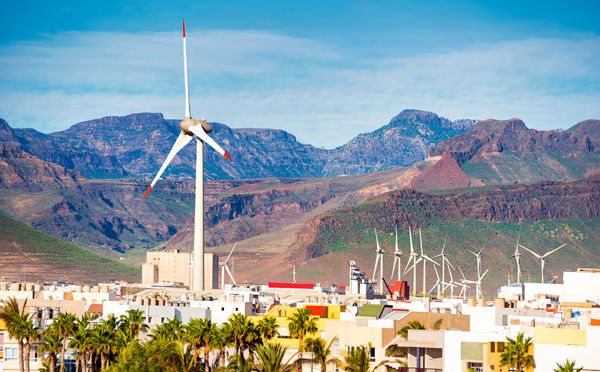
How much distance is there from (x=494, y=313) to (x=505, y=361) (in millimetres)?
43345

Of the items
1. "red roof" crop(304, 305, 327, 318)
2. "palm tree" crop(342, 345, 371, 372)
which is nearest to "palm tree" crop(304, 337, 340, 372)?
"palm tree" crop(342, 345, 371, 372)

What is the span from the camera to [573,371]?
93.9m

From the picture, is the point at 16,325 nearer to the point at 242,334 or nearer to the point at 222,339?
the point at 222,339

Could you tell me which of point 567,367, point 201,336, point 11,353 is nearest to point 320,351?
point 201,336

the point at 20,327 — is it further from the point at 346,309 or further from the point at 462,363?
the point at 346,309

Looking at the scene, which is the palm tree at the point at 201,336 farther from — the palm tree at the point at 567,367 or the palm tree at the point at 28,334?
the palm tree at the point at 567,367

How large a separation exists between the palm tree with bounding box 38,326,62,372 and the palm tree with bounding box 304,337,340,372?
78.1 feet

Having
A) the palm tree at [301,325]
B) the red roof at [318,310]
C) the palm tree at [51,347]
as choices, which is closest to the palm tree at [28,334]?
the palm tree at [51,347]

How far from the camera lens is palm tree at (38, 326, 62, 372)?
383 feet

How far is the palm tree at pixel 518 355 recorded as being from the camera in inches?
3846

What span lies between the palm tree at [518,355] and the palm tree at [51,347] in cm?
4356

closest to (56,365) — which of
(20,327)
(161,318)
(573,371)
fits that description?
(20,327)

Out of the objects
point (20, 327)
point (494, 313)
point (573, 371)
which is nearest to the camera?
point (573, 371)

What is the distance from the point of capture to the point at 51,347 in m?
117
